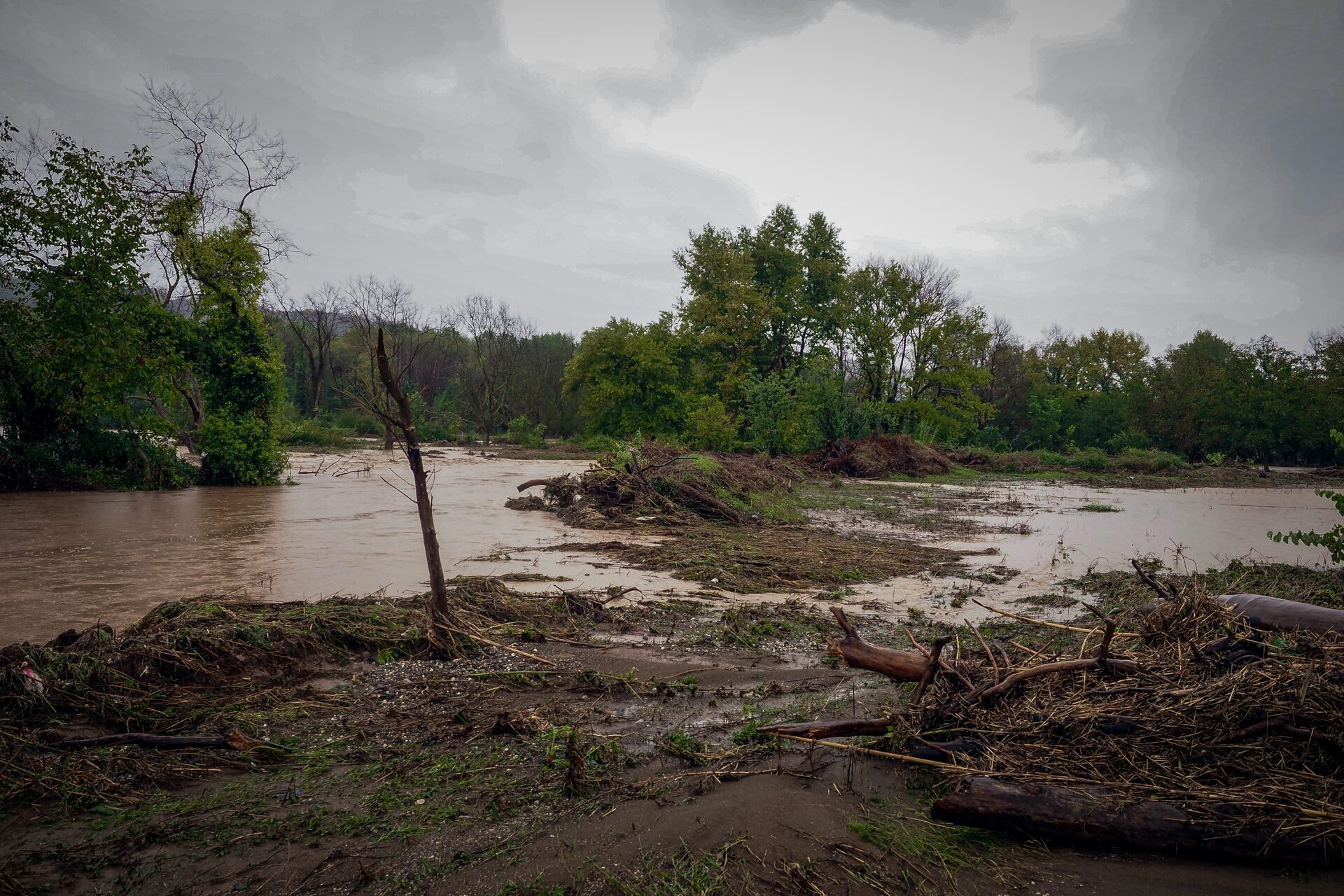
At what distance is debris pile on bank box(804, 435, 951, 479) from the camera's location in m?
27.1

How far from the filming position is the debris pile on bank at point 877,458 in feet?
89.0

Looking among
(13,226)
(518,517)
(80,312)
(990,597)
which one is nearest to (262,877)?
(990,597)

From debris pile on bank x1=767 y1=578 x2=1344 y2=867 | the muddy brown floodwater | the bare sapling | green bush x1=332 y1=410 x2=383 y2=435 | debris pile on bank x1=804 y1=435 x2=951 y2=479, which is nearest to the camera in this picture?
debris pile on bank x1=767 y1=578 x2=1344 y2=867

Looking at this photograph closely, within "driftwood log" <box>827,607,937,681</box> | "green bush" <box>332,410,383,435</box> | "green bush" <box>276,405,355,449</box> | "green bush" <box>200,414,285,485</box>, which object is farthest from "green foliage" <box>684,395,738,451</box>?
"green bush" <box>332,410,383,435</box>

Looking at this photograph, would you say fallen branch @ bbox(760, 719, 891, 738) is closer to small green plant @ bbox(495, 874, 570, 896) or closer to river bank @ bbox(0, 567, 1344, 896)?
river bank @ bbox(0, 567, 1344, 896)

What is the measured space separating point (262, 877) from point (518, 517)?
38.4ft

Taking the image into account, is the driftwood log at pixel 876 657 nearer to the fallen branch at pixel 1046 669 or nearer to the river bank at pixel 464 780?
the river bank at pixel 464 780

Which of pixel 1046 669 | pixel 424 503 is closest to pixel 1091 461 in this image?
pixel 1046 669

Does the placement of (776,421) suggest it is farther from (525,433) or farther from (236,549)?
(236,549)

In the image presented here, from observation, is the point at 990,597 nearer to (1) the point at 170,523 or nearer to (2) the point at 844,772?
(2) the point at 844,772

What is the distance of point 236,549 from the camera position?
1056 cm

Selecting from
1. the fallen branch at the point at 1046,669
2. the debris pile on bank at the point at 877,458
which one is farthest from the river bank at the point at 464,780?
the debris pile on bank at the point at 877,458

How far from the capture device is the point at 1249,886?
106 inches

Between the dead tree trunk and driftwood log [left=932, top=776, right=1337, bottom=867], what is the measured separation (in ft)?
13.0
